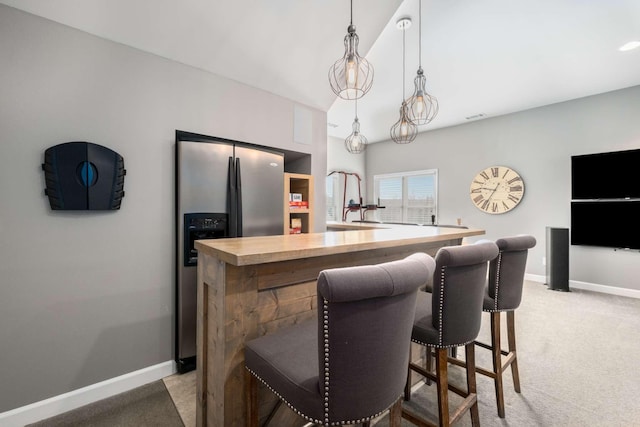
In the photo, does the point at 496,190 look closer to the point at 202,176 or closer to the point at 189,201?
the point at 202,176

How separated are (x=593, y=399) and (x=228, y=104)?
361 centimetres

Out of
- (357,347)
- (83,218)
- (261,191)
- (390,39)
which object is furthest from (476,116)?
(83,218)

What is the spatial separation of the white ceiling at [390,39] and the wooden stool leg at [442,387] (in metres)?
2.65

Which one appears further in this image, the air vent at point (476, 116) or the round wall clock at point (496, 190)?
the air vent at point (476, 116)

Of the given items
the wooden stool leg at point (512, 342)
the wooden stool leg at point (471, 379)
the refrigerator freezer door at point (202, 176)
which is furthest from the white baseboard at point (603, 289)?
the refrigerator freezer door at point (202, 176)

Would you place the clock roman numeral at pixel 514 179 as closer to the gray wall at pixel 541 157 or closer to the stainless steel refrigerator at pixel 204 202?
the gray wall at pixel 541 157

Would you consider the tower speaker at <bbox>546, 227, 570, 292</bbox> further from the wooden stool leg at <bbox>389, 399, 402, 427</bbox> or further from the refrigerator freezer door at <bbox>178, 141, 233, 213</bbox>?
the refrigerator freezer door at <bbox>178, 141, 233, 213</bbox>

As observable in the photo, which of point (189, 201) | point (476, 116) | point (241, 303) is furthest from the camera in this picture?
point (476, 116)

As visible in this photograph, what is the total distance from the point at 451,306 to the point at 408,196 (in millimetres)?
5992

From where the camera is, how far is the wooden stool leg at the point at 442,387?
1.35 meters

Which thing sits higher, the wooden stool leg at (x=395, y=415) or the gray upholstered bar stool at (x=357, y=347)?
the gray upholstered bar stool at (x=357, y=347)

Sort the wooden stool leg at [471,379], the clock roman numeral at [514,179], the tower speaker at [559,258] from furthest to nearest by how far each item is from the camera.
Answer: the clock roman numeral at [514,179]
the tower speaker at [559,258]
the wooden stool leg at [471,379]

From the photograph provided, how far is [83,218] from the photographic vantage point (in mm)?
1861

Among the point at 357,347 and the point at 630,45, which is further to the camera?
the point at 630,45
